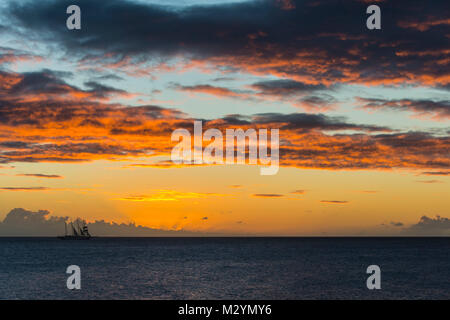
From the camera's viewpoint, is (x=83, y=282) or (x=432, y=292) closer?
(x=432, y=292)

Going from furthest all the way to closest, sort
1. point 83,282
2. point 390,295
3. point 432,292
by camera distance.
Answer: point 83,282 → point 432,292 → point 390,295

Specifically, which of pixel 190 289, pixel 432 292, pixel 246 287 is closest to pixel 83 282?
pixel 190 289
